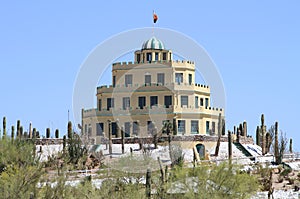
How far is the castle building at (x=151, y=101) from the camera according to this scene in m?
62.1

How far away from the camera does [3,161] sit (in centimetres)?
4453

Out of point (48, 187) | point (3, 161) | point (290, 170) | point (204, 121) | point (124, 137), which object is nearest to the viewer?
point (48, 187)

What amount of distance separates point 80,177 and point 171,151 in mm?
8090

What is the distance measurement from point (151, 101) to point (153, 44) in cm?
515

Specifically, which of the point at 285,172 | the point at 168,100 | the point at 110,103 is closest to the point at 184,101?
the point at 168,100

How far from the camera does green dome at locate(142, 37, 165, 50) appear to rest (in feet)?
215

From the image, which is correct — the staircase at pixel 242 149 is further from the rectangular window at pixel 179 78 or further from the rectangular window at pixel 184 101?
the rectangular window at pixel 179 78

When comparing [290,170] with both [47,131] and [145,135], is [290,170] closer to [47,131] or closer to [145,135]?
[145,135]

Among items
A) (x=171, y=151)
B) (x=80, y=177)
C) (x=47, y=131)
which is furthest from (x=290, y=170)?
(x=47, y=131)

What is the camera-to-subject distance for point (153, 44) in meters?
65.8

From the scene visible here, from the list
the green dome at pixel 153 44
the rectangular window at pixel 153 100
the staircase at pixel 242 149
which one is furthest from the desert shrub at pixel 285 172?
the green dome at pixel 153 44

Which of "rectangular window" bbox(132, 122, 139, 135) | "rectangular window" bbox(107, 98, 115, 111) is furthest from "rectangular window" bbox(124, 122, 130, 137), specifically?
"rectangular window" bbox(107, 98, 115, 111)

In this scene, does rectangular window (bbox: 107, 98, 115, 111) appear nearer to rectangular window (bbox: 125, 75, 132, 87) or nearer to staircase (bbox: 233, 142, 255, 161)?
rectangular window (bbox: 125, 75, 132, 87)

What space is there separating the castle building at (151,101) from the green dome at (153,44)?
0.29 meters
